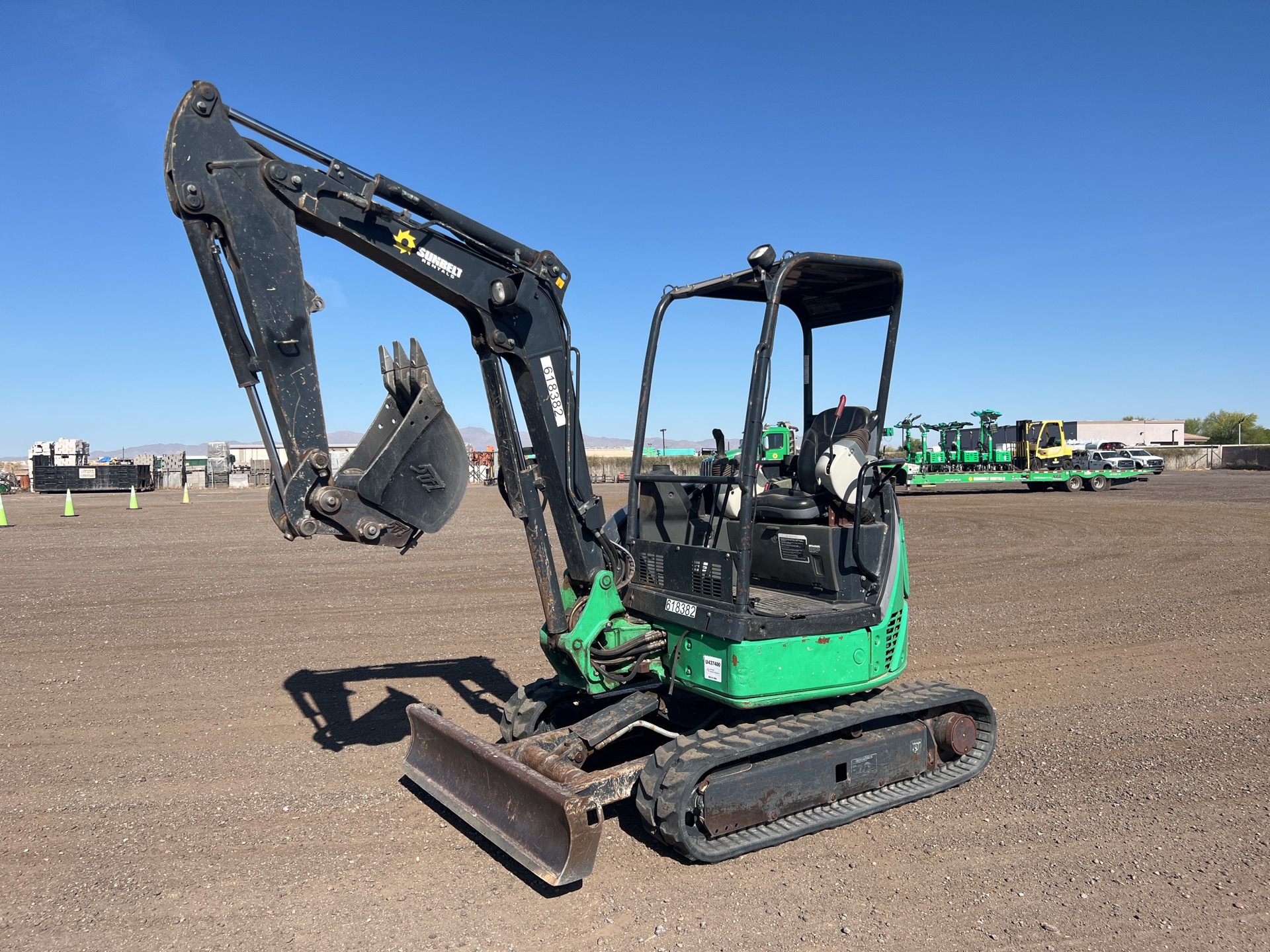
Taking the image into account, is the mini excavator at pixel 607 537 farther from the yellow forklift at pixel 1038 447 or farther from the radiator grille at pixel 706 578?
the yellow forklift at pixel 1038 447

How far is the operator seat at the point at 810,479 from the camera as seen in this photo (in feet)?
18.6

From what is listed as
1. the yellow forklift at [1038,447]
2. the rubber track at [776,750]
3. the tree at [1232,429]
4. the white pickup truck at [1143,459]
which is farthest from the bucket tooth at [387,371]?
the tree at [1232,429]

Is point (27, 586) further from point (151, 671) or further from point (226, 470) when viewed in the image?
point (226, 470)

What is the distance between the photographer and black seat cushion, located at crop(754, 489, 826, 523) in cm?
564

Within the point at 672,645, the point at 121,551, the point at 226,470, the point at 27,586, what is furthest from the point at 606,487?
the point at 672,645

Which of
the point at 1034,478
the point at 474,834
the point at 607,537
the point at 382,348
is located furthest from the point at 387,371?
the point at 1034,478

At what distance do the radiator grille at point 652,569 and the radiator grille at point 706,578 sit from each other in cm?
31

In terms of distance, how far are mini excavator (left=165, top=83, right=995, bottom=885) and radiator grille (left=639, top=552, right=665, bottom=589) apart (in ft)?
0.06

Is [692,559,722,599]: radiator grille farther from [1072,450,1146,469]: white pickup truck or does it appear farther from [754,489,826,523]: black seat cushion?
[1072,450,1146,469]: white pickup truck

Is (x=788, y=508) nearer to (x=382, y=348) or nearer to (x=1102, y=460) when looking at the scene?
(x=382, y=348)

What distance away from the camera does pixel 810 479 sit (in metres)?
5.88

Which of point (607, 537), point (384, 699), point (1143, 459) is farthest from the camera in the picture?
point (1143, 459)

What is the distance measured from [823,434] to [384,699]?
14.8 ft

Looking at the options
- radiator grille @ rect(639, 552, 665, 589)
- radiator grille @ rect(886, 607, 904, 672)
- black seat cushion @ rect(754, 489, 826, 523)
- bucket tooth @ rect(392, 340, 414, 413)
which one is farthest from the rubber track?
bucket tooth @ rect(392, 340, 414, 413)
